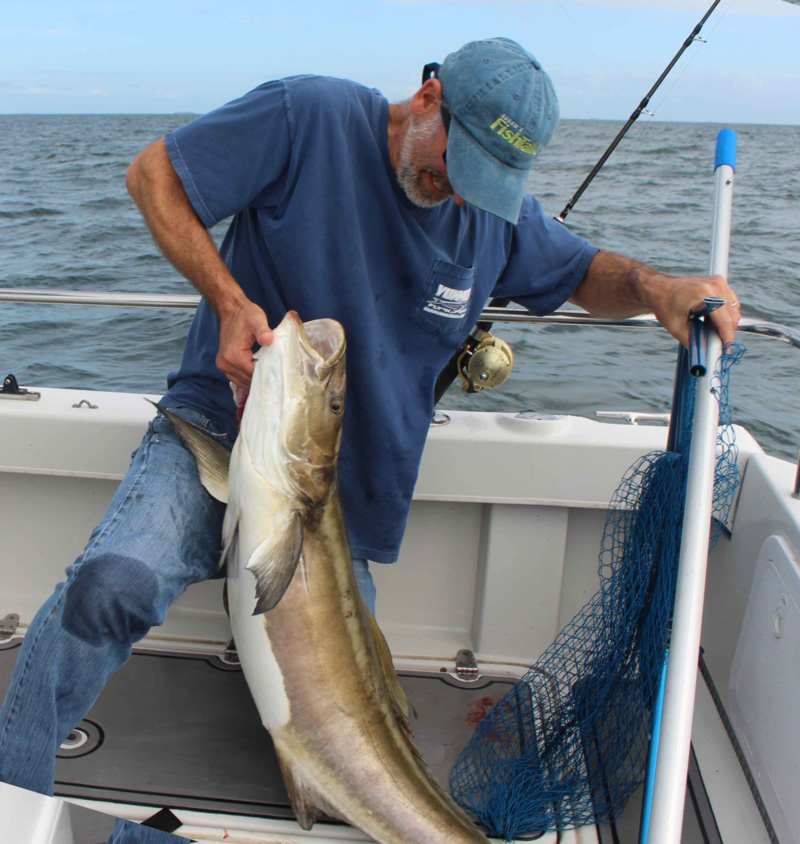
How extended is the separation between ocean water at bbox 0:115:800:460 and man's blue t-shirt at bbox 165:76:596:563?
5.64 feet

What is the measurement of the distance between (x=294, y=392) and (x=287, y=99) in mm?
788

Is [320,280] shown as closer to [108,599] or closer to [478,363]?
[478,363]

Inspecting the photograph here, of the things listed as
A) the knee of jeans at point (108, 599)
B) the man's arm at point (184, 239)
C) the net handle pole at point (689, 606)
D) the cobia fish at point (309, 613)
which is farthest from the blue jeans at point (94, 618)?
the net handle pole at point (689, 606)

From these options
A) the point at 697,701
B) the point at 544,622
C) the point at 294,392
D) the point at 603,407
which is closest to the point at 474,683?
the point at 544,622

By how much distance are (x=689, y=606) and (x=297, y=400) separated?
973 mm

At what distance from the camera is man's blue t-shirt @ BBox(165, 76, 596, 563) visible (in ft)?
6.81

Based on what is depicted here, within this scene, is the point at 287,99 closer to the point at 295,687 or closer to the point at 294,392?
the point at 294,392

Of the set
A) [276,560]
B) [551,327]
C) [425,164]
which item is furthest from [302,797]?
[551,327]

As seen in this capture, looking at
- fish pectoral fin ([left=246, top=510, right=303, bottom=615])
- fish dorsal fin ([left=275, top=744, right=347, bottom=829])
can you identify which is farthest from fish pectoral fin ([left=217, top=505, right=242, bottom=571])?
fish dorsal fin ([left=275, top=744, right=347, bottom=829])

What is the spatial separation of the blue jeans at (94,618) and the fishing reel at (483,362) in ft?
3.46

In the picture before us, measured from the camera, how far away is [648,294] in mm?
2346

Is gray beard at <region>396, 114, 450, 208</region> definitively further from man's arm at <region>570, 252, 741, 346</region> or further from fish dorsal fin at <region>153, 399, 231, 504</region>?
fish dorsal fin at <region>153, 399, 231, 504</region>

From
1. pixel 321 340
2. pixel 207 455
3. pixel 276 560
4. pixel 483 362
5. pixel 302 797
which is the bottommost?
pixel 302 797

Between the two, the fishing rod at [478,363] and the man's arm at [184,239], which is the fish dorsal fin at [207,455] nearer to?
the man's arm at [184,239]
